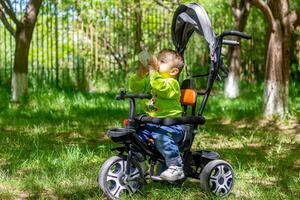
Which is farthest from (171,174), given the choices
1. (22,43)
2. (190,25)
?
(22,43)

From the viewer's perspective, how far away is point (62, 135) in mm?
9031

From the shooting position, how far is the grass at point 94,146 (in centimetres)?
563

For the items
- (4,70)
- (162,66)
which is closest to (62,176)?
(162,66)

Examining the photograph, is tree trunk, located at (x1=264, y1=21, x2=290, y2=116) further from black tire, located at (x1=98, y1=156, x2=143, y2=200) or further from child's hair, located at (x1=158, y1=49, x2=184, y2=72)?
black tire, located at (x1=98, y1=156, x2=143, y2=200)

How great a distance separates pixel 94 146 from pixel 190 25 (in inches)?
113

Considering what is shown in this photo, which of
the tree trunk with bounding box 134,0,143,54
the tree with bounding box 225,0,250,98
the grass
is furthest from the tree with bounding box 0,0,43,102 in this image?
the tree trunk with bounding box 134,0,143,54

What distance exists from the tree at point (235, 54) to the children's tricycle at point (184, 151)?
30.7 feet

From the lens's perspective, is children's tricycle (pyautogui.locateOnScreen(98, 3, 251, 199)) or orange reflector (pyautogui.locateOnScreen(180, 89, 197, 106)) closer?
children's tricycle (pyautogui.locateOnScreen(98, 3, 251, 199))

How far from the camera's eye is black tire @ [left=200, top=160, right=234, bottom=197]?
5.42 meters

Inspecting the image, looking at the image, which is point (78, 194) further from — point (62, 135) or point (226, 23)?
point (226, 23)

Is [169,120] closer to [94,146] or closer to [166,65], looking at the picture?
[166,65]

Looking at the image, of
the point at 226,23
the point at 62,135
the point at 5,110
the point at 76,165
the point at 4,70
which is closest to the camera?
the point at 76,165

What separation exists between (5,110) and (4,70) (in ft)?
18.0

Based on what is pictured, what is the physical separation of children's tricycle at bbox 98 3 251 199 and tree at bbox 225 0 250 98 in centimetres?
936
